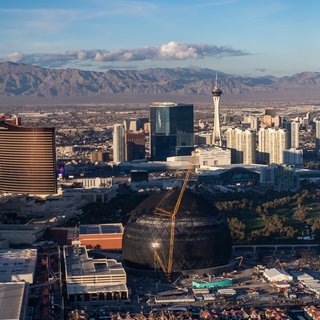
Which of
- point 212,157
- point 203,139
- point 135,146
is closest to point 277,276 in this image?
point 212,157

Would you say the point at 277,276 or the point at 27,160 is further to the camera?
the point at 27,160

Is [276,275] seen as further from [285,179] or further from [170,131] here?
[170,131]

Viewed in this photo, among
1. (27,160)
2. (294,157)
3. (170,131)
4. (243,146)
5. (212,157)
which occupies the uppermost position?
(27,160)

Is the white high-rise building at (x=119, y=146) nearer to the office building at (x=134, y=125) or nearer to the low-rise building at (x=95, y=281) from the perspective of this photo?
the office building at (x=134, y=125)

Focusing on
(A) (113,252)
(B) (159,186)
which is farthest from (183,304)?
(B) (159,186)

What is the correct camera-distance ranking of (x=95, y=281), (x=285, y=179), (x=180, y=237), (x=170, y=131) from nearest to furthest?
(x=95, y=281)
(x=180, y=237)
(x=285, y=179)
(x=170, y=131)

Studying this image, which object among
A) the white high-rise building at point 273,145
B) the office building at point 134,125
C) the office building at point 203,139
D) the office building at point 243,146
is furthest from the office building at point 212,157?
the office building at point 134,125

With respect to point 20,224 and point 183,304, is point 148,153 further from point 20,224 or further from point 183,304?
point 183,304
